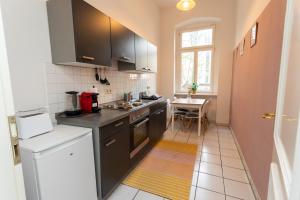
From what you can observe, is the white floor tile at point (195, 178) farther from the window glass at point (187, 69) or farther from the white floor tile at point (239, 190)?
the window glass at point (187, 69)

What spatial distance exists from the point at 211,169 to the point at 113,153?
1473 mm

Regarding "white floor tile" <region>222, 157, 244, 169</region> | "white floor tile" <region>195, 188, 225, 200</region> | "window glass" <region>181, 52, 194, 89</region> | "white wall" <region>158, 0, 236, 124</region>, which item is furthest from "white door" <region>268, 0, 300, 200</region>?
"window glass" <region>181, 52, 194, 89</region>

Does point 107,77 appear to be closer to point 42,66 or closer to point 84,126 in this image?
point 42,66

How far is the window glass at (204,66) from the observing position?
176 inches

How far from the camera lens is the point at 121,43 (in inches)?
86.6

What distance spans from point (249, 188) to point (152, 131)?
5.03 feet

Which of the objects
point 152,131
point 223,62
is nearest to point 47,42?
point 152,131

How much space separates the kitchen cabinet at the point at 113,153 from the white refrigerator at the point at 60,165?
0.36ft

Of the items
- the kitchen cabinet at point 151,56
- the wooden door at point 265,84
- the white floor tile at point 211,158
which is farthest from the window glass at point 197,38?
the white floor tile at point 211,158

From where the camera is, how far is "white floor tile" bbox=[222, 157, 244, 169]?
2246 millimetres

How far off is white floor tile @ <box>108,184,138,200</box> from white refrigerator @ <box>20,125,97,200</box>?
316mm

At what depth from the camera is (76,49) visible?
148cm

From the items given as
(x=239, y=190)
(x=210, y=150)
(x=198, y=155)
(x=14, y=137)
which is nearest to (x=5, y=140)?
(x=14, y=137)

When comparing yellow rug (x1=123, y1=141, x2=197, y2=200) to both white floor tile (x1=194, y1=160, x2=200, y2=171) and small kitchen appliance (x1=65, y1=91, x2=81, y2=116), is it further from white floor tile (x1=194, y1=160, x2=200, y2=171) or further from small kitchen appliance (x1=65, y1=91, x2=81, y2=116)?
small kitchen appliance (x1=65, y1=91, x2=81, y2=116)
